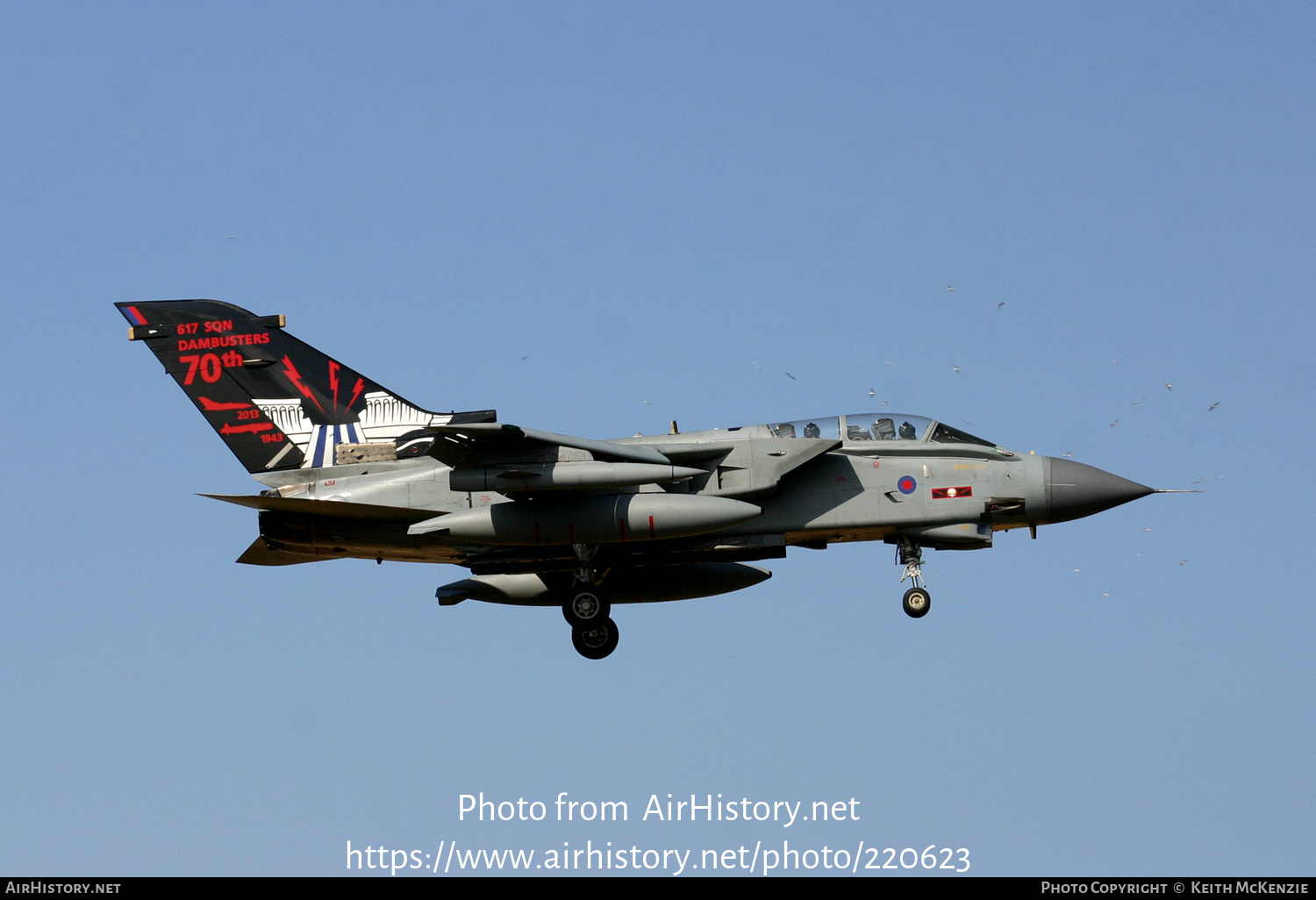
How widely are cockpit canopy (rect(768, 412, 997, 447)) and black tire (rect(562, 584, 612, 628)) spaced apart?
11.3ft

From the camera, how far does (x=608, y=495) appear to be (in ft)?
63.6

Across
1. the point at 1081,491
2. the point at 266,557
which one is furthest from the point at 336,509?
the point at 1081,491

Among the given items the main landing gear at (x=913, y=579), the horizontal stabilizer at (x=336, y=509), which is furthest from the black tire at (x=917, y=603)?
the horizontal stabilizer at (x=336, y=509)

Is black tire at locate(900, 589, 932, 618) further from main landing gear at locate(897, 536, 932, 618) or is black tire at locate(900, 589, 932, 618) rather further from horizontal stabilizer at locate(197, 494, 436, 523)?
horizontal stabilizer at locate(197, 494, 436, 523)

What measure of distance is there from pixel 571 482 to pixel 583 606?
2760 mm

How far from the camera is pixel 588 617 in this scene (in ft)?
67.6

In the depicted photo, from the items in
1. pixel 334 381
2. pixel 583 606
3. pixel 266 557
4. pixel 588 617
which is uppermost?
pixel 334 381

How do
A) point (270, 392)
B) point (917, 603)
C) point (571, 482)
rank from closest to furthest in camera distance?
point (571, 482), point (917, 603), point (270, 392)

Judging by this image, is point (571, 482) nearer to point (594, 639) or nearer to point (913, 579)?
point (594, 639)

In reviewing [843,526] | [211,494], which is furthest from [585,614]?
[211,494]

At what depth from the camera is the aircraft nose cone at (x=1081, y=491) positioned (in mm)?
20172

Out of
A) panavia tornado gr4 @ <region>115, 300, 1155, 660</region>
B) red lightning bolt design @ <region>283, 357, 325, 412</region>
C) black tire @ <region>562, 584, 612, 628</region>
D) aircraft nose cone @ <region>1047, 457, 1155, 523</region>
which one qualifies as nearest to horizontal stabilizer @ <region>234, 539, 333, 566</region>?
panavia tornado gr4 @ <region>115, 300, 1155, 660</region>
